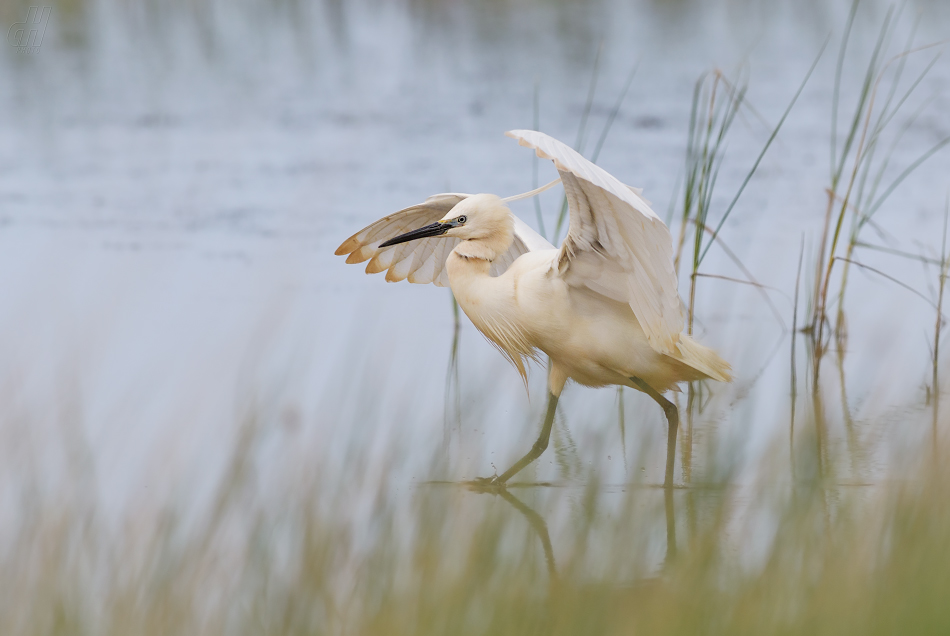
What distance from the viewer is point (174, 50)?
43.2 feet

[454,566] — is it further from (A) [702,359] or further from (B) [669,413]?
(B) [669,413]

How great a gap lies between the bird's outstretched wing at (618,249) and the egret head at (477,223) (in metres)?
0.33

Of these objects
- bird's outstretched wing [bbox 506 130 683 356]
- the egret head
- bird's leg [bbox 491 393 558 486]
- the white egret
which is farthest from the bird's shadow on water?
the egret head

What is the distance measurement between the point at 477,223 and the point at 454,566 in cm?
186

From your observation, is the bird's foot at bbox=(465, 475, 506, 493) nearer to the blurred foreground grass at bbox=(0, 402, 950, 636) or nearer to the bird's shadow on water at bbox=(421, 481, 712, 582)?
the bird's shadow on water at bbox=(421, 481, 712, 582)

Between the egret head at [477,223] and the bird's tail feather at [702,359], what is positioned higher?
the egret head at [477,223]

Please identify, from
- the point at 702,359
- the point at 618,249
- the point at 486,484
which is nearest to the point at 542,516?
the point at 486,484

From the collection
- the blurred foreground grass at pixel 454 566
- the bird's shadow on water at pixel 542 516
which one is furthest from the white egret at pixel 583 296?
the blurred foreground grass at pixel 454 566

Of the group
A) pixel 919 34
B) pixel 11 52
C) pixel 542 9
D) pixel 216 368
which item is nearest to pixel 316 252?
pixel 216 368

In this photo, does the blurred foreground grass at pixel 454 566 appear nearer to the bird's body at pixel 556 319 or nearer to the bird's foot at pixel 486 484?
the bird's foot at pixel 486 484

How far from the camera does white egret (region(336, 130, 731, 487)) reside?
343 centimetres

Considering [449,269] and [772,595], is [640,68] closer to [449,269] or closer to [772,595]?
[449,269]

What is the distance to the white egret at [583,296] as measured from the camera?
3432 mm

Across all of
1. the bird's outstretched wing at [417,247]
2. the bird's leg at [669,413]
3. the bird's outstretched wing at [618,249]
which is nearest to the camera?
the bird's outstretched wing at [618,249]
